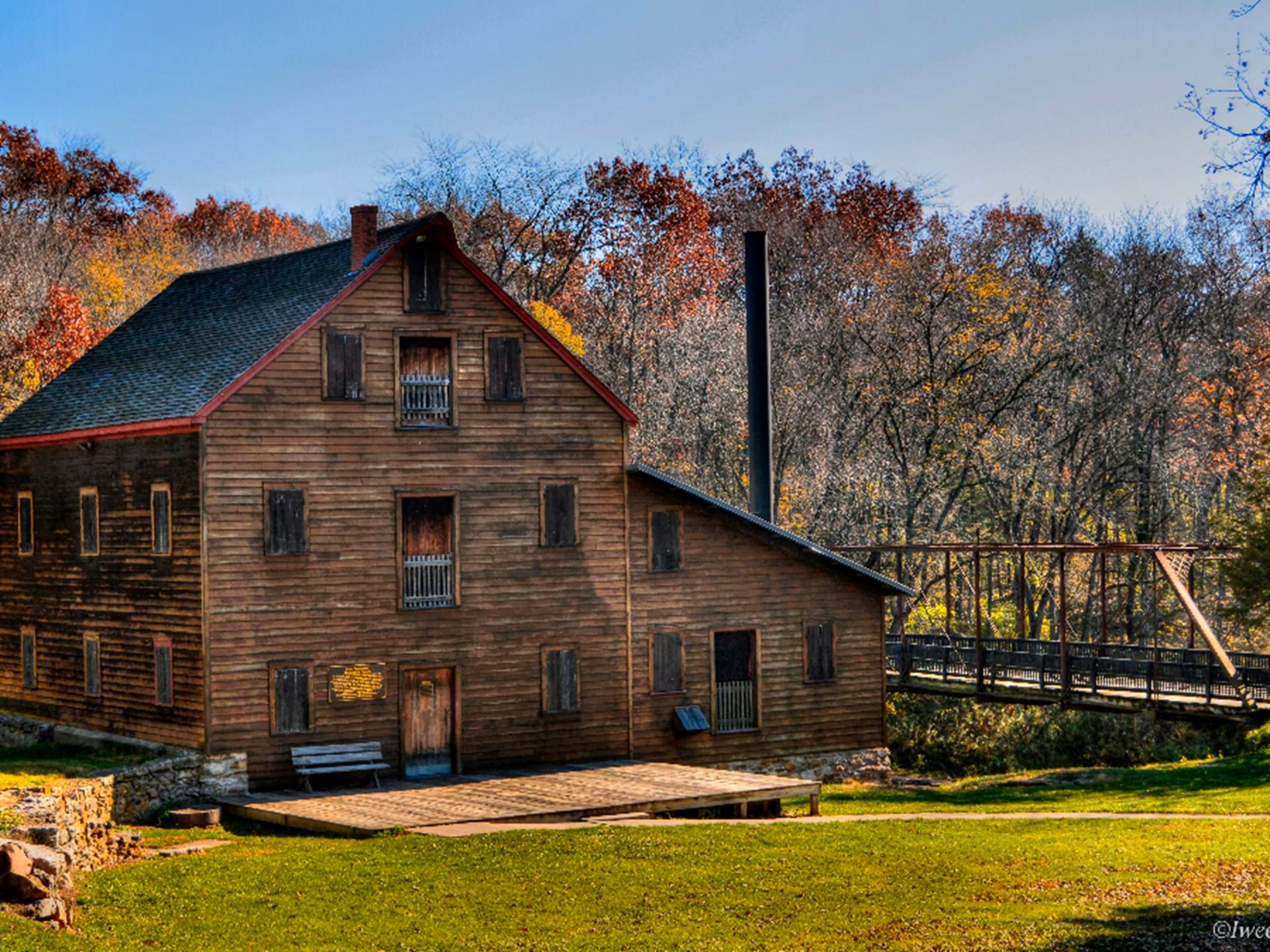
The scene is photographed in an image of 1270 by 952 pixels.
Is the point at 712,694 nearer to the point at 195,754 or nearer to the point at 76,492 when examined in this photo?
the point at 195,754

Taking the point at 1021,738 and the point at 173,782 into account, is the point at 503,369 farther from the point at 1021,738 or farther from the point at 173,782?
the point at 1021,738

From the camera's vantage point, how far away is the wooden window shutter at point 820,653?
34.4m

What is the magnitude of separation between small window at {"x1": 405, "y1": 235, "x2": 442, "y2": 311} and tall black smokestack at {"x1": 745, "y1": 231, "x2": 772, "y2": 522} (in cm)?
1127

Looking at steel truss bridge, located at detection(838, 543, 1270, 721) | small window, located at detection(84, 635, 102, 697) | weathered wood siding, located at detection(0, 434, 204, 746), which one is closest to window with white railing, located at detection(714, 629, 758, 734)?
steel truss bridge, located at detection(838, 543, 1270, 721)

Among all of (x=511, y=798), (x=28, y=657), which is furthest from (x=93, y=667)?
(x=511, y=798)

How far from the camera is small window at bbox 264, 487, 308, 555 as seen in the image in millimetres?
28781

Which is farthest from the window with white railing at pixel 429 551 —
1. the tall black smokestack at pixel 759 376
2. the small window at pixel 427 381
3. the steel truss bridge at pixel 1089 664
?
the steel truss bridge at pixel 1089 664

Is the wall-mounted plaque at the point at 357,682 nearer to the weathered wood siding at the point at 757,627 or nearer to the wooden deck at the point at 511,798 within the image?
the wooden deck at the point at 511,798

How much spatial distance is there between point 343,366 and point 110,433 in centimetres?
465

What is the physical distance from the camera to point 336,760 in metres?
28.8

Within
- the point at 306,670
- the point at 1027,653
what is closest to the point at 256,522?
the point at 306,670

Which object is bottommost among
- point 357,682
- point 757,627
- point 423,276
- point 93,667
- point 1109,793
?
point 1109,793

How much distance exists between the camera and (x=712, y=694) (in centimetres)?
3350

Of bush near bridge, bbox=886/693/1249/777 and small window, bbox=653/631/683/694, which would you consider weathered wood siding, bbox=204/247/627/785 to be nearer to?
small window, bbox=653/631/683/694
